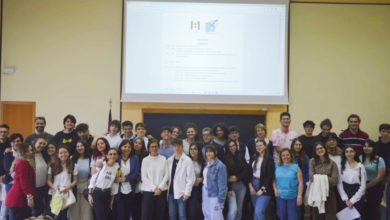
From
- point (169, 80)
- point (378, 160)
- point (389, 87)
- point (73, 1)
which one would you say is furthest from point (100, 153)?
point (389, 87)

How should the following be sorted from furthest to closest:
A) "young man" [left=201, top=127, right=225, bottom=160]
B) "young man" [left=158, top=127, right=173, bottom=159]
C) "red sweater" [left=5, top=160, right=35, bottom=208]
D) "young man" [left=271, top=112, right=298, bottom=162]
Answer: "young man" [left=271, top=112, right=298, bottom=162], "young man" [left=158, top=127, right=173, bottom=159], "young man" [left=201, top=127, right=225, bottom=160], "red sweater" [left=5, top=160, right=35, bottom=208]

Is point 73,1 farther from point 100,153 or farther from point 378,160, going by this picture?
point 378,160

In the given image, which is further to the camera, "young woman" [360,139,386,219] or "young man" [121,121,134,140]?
"young man" [121,121,134,140]

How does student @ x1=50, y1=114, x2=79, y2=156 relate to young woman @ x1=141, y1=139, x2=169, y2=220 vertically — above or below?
above

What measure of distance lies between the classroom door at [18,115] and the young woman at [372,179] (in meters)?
5.79

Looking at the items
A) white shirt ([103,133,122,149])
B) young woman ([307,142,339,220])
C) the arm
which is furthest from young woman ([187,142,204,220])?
the arm

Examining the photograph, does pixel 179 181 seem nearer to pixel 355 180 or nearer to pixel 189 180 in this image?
pixel 189 180

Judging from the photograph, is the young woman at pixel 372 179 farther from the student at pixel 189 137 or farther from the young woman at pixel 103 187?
the young woman at pixel 103 187

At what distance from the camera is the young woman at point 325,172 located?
5.27 meters

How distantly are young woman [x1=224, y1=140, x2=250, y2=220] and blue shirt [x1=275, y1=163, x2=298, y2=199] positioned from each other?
0.42 metres

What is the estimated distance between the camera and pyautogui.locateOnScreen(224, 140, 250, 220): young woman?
548cm

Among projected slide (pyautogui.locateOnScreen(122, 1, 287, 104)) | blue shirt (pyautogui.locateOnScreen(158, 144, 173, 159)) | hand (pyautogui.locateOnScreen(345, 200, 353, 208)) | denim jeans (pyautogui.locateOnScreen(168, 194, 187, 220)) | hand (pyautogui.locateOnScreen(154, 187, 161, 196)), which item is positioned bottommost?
denim jeans (pyautogui.locateOnScreen(168, 194, 187, 220))

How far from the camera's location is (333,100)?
8.25 metres

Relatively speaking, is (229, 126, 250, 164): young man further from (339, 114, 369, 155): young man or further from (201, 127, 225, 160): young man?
(339, 114, 369, 155): young man
